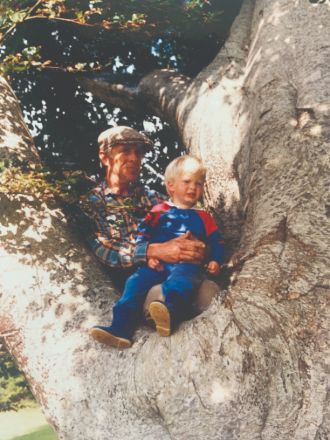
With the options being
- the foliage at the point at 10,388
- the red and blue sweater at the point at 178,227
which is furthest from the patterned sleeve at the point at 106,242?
the foliage at the point at 10,388

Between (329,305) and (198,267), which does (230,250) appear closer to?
(198,267)

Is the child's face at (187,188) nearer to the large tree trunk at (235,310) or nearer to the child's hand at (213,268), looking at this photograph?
the large tree trunk at (235,310)

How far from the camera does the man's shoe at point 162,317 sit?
2205 millimetres

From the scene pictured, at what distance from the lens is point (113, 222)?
3322 millimetres

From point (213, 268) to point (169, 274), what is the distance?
286 millimetres

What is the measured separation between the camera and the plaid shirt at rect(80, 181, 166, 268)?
10.6 ft

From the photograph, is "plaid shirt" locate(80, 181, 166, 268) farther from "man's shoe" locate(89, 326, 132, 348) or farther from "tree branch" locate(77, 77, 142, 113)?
"tree branch" locate(77, 77, 142, 113)

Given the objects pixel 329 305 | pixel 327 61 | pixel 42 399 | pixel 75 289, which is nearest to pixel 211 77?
pixel 327 61

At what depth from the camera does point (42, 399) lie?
2451 millimetres

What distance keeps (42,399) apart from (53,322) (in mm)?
411

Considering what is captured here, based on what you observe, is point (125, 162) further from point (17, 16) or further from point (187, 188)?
point (17, 16)

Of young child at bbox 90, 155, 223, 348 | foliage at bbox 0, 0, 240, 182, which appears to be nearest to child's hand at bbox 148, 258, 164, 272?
young child at bbox 90, 155, 223, 348

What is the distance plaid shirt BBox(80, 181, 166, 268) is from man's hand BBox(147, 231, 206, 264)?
1.09 ft

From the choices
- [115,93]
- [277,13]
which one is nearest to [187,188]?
[277,13]
